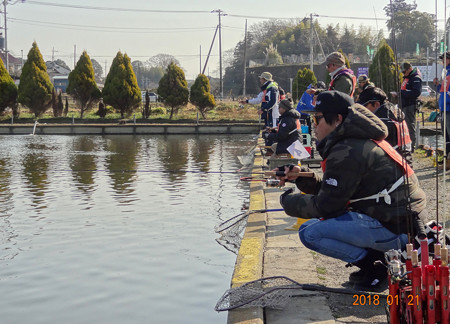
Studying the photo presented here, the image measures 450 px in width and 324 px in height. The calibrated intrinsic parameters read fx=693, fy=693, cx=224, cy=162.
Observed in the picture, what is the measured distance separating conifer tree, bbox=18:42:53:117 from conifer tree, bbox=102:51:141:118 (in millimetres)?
3137

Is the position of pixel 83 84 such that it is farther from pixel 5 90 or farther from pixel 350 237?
pixel 350 237

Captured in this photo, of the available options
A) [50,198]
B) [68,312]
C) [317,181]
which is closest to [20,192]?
[50,198]

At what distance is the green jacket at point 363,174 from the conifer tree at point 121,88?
32.8 meters

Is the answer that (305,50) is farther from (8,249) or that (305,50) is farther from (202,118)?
(8,249)

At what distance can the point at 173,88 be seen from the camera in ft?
121

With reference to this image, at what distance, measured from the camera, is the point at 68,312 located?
531 cm

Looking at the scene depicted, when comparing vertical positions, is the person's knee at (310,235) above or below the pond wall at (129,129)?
above

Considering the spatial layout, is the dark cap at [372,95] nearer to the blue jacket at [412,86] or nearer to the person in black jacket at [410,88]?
the person in black jacket at [410,88]

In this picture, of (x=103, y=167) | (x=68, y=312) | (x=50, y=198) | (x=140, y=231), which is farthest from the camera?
(x=103, y=167)

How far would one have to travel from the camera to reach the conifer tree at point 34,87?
1443 inches

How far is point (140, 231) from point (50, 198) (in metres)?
3.24

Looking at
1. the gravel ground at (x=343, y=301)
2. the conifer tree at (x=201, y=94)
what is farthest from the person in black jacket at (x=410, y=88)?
the conifer tree at (x=201, y=94)

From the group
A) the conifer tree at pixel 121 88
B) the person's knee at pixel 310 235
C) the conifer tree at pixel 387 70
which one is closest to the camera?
the person's knee at pixel 310 235

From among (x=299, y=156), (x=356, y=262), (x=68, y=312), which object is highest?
(x=299, y=156)
